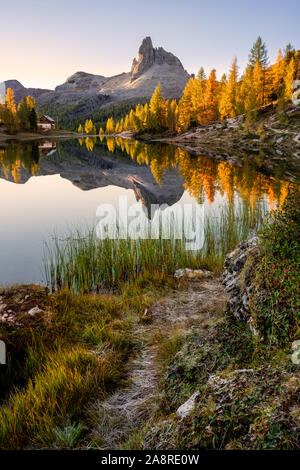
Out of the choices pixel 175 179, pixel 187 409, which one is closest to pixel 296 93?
pixel 175 179

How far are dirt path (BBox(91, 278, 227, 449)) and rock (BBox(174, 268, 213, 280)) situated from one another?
31cm

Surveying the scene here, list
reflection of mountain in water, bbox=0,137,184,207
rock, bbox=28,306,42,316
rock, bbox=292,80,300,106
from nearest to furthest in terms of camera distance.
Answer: rock, bbox=28,306,42,316, reflection of mountain in water, bbox=0,137,184,207, rock, bbox=292,80,300,106

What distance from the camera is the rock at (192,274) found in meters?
8.56

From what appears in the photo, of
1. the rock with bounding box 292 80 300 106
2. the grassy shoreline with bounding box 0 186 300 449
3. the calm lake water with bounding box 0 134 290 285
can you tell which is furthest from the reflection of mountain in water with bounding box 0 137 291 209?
the rock with bounding box 292 80 300 106

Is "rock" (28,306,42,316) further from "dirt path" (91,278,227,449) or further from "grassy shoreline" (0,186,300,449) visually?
"dirt path" (91,278,227,449)

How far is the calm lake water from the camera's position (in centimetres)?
1243

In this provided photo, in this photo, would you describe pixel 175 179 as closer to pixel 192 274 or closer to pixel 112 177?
pixel 112 177

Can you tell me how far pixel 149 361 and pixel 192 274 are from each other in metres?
4.06

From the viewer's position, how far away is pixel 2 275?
399 inches

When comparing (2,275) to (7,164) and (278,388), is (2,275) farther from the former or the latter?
(7,164)

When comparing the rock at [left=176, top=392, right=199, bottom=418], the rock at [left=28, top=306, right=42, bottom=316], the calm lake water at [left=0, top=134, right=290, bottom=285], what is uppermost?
the calm lake water at [left=0, top=134, right=290, bottom=285]

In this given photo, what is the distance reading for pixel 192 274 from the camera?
8617mm
